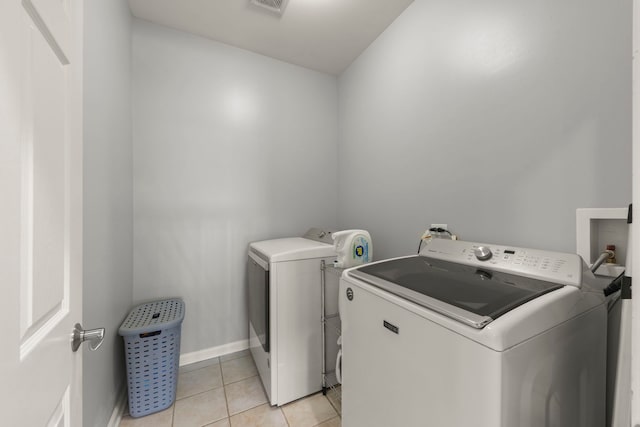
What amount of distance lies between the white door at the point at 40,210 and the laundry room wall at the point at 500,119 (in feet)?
5.21

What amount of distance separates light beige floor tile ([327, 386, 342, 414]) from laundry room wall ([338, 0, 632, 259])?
1044 mm

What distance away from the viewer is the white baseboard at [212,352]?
204 cm

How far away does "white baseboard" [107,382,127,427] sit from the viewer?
1.43 meters

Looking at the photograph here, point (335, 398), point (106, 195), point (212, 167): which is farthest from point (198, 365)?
point (212, 167)

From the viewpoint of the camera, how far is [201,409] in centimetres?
159

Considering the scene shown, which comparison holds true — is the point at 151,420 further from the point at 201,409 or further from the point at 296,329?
the point at 296,329

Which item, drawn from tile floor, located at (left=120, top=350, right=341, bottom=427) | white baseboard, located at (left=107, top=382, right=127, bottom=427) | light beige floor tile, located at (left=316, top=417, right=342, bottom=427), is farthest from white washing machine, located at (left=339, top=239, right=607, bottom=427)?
white baseboard, located at (left=107, top=382, right=127, bottom=427)

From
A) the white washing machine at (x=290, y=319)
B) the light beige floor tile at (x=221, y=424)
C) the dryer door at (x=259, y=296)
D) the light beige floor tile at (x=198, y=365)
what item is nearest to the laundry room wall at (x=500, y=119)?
the white washing machine at (x=290, y=319)

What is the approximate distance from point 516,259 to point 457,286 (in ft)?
1.01

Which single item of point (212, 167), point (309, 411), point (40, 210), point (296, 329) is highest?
point (212, 167)

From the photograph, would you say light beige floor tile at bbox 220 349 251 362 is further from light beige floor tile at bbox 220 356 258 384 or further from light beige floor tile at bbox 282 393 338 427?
light beige floor tile at bbox 282 393 338 427

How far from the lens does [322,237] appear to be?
6.45 feet

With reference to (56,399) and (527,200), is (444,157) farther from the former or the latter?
(56,399)

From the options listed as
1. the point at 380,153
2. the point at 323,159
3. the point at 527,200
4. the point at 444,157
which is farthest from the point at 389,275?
the point at 323,159
